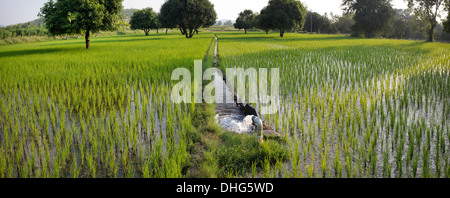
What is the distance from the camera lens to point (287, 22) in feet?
132

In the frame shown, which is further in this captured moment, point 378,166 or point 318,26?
point 318,26

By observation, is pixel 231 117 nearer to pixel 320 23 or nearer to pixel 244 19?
pixel 244 19

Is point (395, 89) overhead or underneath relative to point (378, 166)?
overhead

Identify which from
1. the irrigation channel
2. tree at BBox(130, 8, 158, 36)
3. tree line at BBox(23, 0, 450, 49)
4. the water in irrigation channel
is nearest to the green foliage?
the irrigation channel

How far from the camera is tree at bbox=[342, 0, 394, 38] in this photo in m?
43.9

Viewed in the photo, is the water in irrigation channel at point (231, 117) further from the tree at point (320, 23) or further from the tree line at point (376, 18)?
the tree at point (320, 23)

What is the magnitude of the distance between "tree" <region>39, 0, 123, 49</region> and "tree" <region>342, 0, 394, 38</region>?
38755mm

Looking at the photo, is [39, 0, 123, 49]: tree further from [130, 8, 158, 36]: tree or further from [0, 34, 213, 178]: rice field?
[130, 8, 158, 36]: tree

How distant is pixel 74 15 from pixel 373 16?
4102 centimetres

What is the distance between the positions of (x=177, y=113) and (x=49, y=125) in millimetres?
1983

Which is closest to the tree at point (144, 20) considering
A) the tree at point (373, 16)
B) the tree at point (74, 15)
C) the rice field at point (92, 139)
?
the tree at point (373, 16)

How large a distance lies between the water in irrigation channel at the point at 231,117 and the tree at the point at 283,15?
35393mm
